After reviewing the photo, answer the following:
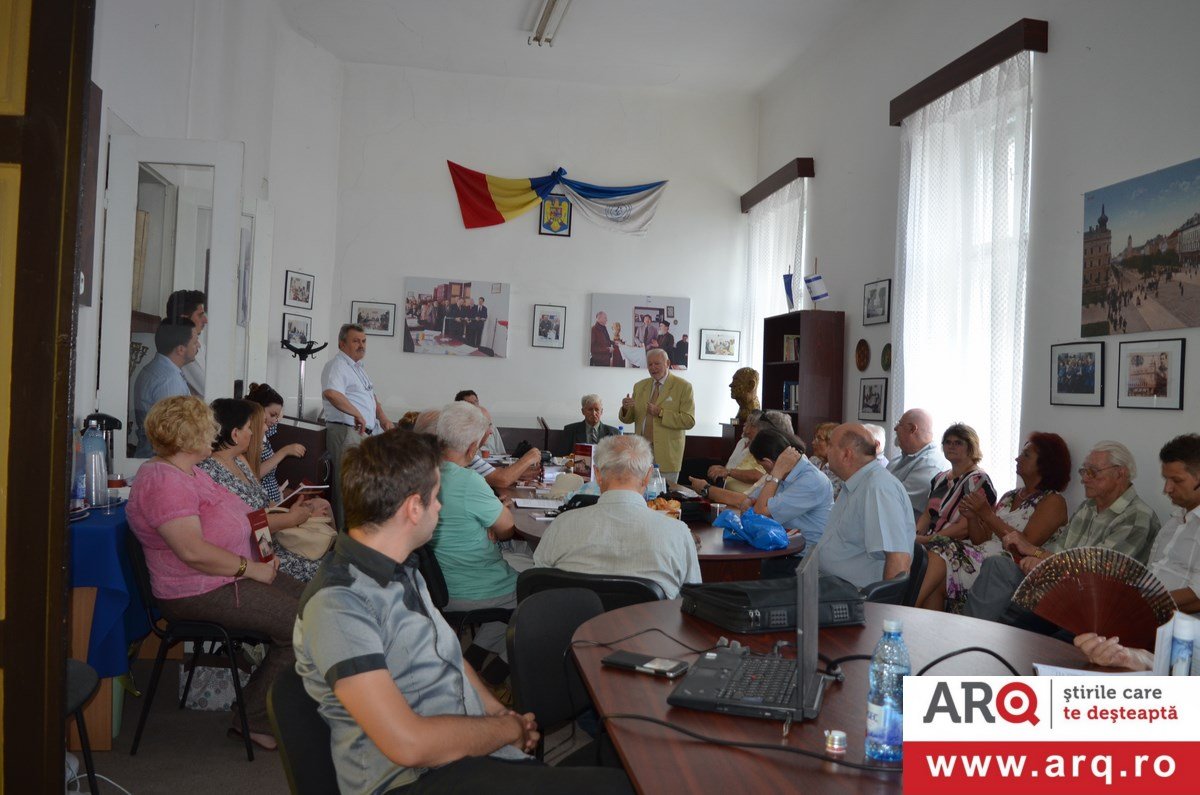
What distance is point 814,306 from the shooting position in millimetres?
8672

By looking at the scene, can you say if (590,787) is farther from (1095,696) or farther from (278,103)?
(278,103)

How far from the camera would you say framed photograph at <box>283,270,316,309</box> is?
9102mm

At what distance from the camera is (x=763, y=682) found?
1831mm

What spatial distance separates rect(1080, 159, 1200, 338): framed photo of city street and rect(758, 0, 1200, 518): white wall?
0.07 meters

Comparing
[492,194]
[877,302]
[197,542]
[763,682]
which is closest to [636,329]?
[492,194]

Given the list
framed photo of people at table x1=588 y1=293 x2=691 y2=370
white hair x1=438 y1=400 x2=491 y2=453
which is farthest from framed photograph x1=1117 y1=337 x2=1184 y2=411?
framed photo of people at table x1=588 y1=293 x2=691 y2=370

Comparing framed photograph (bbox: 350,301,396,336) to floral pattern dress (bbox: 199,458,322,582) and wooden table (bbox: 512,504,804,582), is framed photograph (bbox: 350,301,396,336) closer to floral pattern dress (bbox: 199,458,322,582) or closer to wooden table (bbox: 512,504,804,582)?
floral pattern dress (bbox: 199,458,322,582)

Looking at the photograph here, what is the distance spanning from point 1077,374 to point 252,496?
14.0ft

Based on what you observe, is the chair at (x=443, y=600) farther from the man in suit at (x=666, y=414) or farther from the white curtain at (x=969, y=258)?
the man in suit at (x=666, y=414)

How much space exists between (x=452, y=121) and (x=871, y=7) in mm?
4544

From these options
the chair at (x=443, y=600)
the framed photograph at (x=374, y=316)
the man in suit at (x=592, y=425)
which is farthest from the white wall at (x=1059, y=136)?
the framed photograph at (x=374, y=316)

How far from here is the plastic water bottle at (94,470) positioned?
Answer: 383cm

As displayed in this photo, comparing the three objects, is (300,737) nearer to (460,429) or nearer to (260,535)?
(260,535)

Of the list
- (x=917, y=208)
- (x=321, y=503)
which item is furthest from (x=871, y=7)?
(x=321, y=503)
